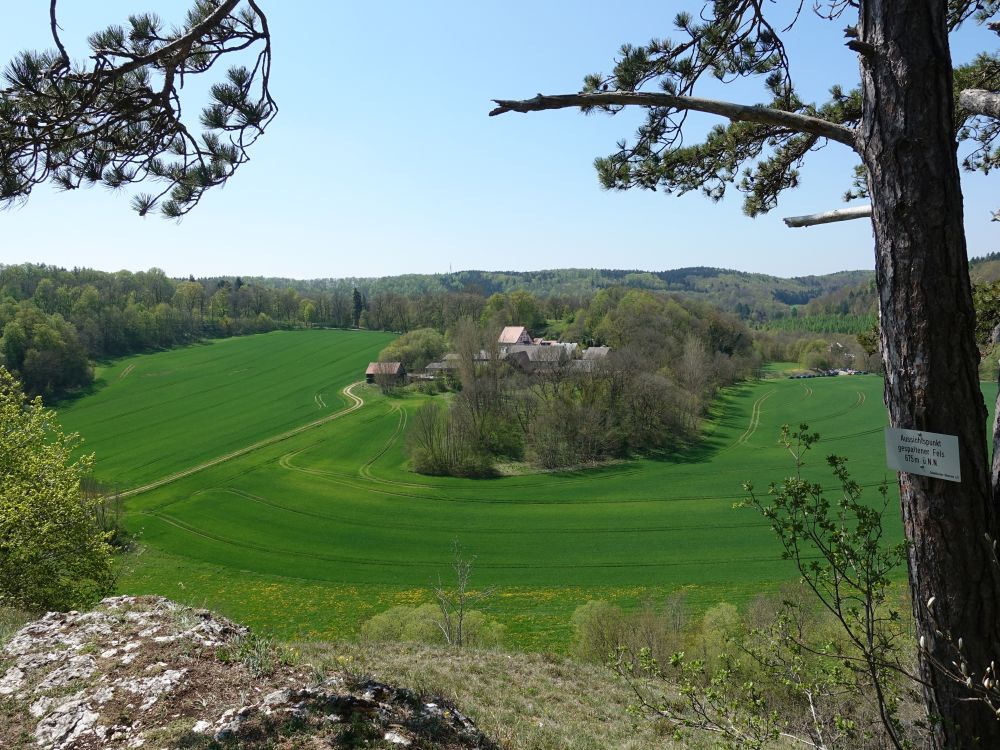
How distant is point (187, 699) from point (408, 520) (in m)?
28.1

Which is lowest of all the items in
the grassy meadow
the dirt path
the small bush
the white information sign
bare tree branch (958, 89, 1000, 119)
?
the small bush

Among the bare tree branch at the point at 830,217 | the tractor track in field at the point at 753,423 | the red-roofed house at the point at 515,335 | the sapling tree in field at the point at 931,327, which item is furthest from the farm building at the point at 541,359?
the sapling tree in field at the point at 931,327

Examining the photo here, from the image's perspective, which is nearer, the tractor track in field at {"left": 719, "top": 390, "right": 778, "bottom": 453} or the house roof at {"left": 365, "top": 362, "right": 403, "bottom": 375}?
the tractor track in field at {"left": 719, "top": 390, "right": 778, "bottom": 453}

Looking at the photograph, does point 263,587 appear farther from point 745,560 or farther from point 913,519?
point 913,519

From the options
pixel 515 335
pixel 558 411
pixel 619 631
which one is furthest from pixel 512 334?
pixel 619 631

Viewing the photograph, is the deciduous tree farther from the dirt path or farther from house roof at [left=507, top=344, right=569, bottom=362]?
house roof at [left=507, top=344, right=569, bottom=362]

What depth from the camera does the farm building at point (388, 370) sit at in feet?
204

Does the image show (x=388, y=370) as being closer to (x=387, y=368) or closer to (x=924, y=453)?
(x=387, y=368)

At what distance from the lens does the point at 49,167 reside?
191 inches

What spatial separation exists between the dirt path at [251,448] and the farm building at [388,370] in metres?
2.95

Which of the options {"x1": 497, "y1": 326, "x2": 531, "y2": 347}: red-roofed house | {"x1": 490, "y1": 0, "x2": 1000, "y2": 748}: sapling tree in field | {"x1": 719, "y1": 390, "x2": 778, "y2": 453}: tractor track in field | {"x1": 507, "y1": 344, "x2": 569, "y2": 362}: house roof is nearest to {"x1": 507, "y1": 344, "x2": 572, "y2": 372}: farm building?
{"x1": 507, "y1": 344, "x2": 569, "y2": 362}: house roof

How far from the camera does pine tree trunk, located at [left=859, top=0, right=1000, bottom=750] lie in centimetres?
271

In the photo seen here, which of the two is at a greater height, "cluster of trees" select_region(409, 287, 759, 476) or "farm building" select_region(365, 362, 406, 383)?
"farm building" select_region(365, 362, 406, 383)

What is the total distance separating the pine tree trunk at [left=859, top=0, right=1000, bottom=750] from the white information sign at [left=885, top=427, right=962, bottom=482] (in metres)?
0.08
